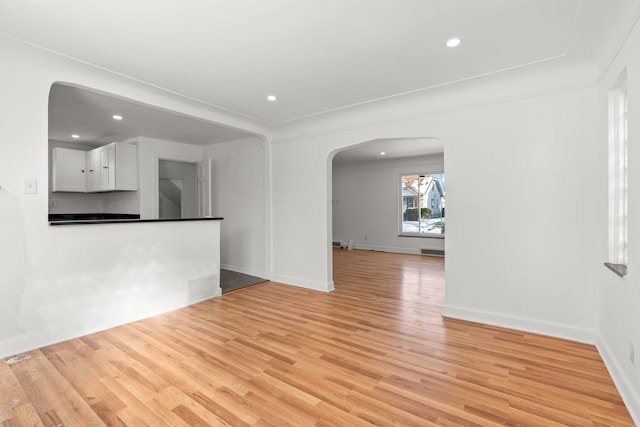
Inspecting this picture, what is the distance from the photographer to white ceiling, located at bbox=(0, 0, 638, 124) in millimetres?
1994

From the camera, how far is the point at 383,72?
9.71 feet

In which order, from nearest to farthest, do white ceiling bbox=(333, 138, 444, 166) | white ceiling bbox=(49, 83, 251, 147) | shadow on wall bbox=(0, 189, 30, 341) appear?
shadow on wall bbox=(0, 189, 30, 341) < white ceiling bbox=(49, 83, 251, 147) < white ceiling bbox=(333, 138, 444, 166)

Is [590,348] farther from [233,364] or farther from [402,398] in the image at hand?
[233,364]

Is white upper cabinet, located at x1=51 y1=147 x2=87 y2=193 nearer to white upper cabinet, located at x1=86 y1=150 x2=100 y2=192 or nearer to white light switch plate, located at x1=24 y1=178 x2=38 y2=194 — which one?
white upper cabinet, located at x1=86 y1=150 x2=100 y2=192

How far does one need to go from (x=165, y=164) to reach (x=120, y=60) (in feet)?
15.4

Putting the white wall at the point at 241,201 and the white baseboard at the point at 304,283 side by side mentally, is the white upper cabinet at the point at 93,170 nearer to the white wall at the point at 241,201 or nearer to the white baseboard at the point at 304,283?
the white wall at the point at 241,201

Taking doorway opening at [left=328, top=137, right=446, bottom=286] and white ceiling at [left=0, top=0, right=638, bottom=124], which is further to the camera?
doorway opening at [left=328, top=137, right=446, bottom=286]

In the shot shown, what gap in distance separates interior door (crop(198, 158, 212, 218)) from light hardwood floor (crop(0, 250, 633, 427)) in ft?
7.16

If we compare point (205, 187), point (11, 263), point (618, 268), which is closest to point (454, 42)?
point (618, 268)

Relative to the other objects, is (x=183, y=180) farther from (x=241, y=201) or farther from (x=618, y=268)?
(x=618, y=268)

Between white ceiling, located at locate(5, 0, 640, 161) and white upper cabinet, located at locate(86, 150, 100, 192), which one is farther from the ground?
white ceiling, located at locate(5, 0, 640, 161)

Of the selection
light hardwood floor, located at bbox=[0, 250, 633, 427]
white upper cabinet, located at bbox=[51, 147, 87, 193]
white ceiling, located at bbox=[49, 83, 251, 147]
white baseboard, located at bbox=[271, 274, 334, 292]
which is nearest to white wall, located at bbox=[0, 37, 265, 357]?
light hardwood floor, located at bbox=[0, 250, 633, 427]

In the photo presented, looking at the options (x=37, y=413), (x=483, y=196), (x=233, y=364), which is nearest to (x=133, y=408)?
(x=37, y=413)

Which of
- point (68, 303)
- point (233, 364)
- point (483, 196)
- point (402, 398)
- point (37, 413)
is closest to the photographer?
point (37, 413)
